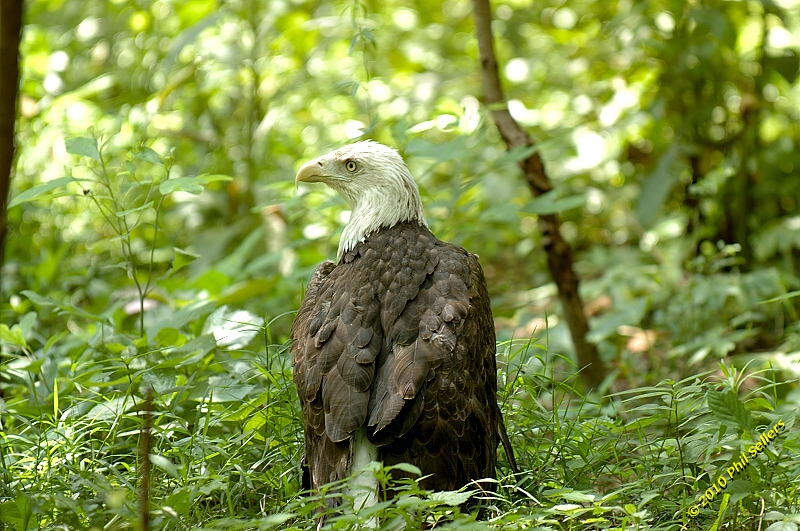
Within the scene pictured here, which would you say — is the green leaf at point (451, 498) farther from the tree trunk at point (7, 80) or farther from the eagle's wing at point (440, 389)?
the tree trunk at point (7, 80)

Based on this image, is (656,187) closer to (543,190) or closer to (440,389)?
(543,190)

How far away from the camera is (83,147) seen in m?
4.30

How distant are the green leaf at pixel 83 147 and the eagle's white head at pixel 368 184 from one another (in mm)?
938

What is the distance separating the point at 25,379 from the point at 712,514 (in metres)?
3.14

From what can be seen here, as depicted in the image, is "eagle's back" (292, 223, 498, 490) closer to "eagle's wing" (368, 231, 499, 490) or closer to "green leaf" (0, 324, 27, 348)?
"eagle's wing" (368, 231, 499, 490)

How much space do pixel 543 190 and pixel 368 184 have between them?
1511 mm

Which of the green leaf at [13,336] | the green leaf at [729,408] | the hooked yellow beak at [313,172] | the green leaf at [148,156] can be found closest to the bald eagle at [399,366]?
the hooked yellow beak at [313,172]

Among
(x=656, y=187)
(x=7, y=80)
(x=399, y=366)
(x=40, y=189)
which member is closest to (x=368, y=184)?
(x=399, y=366)

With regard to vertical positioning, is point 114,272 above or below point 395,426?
above

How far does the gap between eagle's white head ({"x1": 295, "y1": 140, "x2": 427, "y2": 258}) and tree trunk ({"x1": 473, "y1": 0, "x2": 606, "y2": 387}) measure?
1.23 m

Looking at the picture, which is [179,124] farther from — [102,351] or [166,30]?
[102,351]

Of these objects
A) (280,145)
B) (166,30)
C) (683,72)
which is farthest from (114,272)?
(683,72)

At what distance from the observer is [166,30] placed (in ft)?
Answer: 28.2

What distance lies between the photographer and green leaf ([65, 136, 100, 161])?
4.27m
